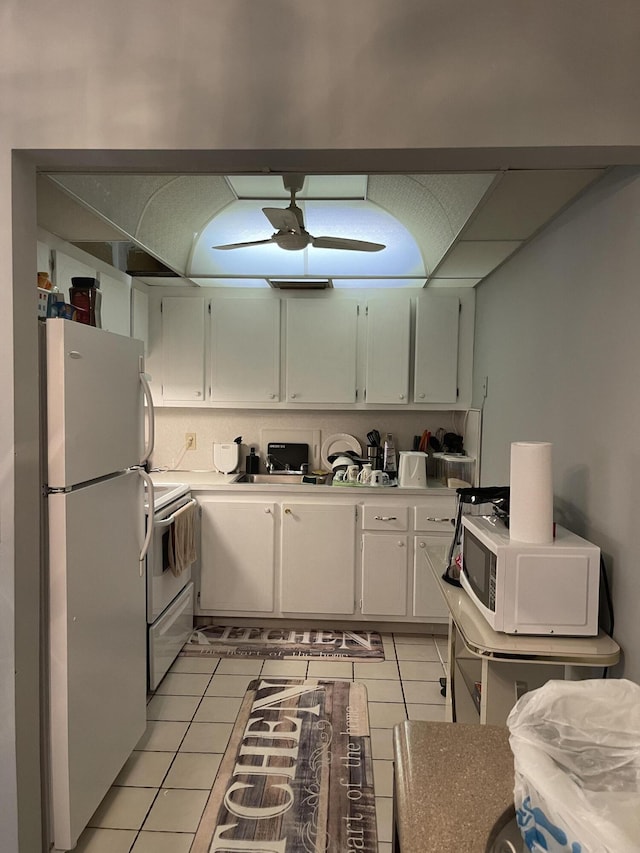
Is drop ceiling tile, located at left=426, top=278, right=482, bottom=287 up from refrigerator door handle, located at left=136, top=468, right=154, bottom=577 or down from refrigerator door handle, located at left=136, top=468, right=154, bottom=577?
up

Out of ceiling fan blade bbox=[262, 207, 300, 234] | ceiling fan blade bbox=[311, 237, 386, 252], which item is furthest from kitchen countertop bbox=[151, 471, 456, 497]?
ceiling fan blade bbox=[262, 207, 300, 234]

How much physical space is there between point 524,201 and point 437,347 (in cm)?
167

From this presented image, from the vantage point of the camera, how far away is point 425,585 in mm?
3375

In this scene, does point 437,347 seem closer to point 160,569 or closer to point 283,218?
point 283,218

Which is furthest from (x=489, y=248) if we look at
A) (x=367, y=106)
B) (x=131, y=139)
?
(x=131, y=139)

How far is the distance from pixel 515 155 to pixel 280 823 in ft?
7.50

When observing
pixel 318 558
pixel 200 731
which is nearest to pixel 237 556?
pixel 318 558

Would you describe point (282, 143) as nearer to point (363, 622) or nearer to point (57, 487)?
point (57, 487)

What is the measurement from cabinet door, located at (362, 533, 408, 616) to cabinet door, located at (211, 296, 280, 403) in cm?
120

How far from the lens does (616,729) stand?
0.85m

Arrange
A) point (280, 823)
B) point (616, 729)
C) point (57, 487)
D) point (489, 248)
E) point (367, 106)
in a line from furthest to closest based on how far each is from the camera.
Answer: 1. point (489, 248)
2. point (280, 823)
3. point (57, 487)
4. point (367, 106)
5. point (616, 729)

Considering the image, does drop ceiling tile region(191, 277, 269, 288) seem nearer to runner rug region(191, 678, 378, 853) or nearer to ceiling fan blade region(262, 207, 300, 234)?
ceiling fan blade region(262, 207, 300, 234)

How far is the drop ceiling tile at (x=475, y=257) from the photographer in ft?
8.41

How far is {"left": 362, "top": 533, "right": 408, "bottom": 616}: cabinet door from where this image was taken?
3393mm
